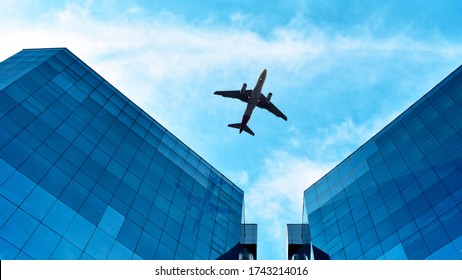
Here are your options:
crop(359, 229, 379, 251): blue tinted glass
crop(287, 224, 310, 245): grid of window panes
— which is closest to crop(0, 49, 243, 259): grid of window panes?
crop(287, 224, 310, 245): grid of window panes

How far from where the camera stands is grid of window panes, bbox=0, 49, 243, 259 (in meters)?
24.0

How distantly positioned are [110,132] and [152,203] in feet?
26.5

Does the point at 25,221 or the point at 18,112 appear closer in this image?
the point at 25,221

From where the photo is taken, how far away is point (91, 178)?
30.0 m

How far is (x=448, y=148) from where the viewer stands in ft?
103

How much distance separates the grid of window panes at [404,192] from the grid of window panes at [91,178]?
38.3 ft

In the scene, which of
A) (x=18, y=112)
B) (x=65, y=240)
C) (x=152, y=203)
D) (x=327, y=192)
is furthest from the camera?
(x=327, y=192)

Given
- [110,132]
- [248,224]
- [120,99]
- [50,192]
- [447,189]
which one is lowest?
[50,192]

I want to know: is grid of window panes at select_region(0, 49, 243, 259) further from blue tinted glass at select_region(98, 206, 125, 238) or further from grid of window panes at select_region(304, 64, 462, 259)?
grid of window panes at select_region(304, 64, 462, 259)

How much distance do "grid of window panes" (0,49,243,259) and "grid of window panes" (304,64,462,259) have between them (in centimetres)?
1168

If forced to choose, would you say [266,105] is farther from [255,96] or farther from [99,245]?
[99,245]

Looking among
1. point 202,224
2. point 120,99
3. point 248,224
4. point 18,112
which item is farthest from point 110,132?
point 248,224

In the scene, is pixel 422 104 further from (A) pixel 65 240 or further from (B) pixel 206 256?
(A) pixel 65 240

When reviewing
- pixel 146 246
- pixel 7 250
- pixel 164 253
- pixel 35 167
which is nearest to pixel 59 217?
pixel 35 167
